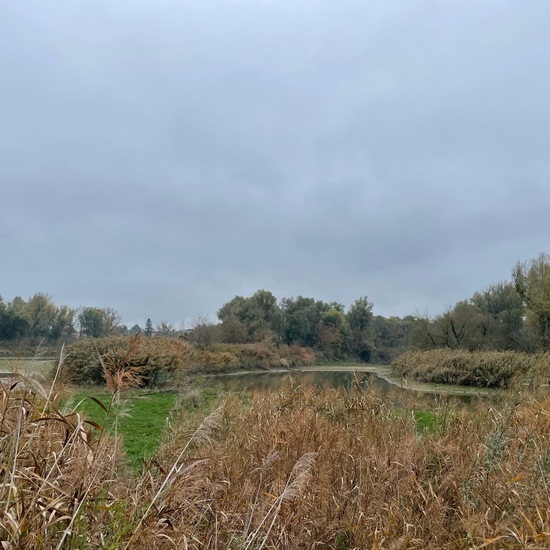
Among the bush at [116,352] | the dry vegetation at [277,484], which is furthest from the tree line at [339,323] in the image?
the dry vegetation at [277,484]

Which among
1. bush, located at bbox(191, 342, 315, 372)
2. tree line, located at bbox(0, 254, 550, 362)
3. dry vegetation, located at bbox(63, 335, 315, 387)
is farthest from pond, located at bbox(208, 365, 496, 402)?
tree line, located at bbox(0, 254, 550, 362)

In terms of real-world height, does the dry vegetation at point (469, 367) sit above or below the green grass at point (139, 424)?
above

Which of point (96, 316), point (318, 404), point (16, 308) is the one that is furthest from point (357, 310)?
point (318, 404)

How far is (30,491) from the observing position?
197cm

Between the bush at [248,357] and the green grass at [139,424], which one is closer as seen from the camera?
the green grass at [139,424]

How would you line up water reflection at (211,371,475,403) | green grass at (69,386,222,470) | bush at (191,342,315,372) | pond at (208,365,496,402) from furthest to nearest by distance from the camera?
bush at (191,342,315,372)
pond at (208,365,496,402)
water reflection at (211,371,475,403)
green grass at (69,386,222,470)

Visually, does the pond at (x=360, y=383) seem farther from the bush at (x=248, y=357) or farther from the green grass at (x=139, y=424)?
the green grass at (x=139, y=424)

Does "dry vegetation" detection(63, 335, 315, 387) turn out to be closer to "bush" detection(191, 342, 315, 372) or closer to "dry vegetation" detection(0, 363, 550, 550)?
"bush" detection(191, 342, 315, 372)

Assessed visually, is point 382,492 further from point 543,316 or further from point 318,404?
point 543,316

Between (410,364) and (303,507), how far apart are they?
77.3 ft

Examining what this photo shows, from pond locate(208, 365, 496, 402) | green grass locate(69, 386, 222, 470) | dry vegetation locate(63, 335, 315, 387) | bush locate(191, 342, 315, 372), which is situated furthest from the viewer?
bush locate(191, 342, 315, 372)

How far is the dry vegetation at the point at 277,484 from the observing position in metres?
2.05

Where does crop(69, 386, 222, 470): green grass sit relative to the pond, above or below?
below

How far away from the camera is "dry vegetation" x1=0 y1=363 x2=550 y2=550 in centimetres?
205
